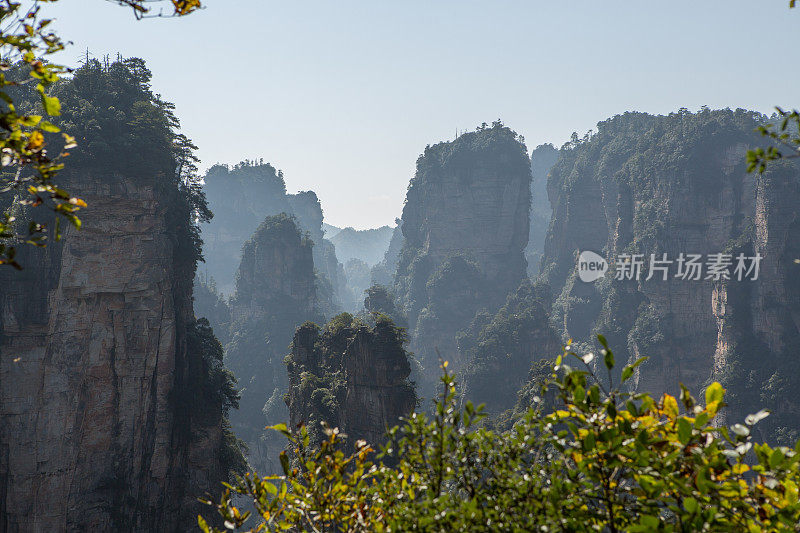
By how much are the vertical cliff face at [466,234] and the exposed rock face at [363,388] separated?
93.7 feet

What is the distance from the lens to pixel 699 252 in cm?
3488

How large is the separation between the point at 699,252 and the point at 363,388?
27733mm

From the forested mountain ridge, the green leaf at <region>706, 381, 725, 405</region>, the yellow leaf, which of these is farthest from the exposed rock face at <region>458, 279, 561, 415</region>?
the yellow leaf

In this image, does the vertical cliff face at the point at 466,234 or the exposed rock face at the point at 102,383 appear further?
the vertical cliff face at the point at 466,234

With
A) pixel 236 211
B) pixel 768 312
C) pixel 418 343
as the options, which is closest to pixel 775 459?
pixel 768 312

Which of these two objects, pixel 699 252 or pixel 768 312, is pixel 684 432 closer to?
pixel 768 312

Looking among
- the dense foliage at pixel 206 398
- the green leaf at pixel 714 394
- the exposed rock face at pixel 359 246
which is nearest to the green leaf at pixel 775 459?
the green leaf at pixel 714 394

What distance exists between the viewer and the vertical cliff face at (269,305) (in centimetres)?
4397

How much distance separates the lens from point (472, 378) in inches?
1465

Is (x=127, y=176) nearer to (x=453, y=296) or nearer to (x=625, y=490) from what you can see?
(x=625, y=490)

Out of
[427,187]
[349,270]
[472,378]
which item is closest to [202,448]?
[472,378]

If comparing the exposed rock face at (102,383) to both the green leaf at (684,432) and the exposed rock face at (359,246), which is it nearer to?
the green leaf at (684,432)

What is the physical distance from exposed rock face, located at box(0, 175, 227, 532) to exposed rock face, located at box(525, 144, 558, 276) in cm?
7034

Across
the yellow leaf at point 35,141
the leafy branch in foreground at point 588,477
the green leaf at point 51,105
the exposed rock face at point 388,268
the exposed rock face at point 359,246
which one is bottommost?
the leafy branch in foreground at point 588,477
